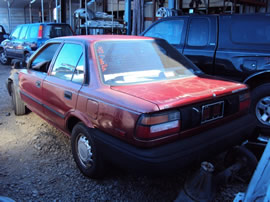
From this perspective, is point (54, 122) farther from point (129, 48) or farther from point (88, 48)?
point (129, 48)

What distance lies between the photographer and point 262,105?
399 centimetres

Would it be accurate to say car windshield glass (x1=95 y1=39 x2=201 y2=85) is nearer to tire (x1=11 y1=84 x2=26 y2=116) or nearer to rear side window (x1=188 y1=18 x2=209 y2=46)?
rear side window (x1=188 y1=18 x2=209 y2=46)

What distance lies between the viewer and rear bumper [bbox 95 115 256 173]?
7.02 feet

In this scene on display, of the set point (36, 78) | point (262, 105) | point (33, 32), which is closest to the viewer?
point (36, 78)

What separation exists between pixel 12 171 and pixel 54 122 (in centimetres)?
76

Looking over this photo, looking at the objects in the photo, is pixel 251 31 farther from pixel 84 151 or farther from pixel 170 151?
pixel 84 151

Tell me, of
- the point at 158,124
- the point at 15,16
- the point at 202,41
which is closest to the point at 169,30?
the point at 202,41

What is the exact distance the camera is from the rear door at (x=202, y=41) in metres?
4.47

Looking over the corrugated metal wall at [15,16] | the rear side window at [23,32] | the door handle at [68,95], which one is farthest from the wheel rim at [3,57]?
the door handle at [68,95]

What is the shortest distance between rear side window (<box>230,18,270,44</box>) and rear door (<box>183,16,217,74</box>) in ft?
1.10

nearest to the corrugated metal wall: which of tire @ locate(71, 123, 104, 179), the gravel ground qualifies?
the gravel ground

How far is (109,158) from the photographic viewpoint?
2.42m

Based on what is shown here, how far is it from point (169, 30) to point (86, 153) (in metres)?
3.29

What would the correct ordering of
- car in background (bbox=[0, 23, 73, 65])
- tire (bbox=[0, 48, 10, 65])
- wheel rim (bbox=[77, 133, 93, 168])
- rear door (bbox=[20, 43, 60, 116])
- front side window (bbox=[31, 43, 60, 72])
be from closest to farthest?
wheel rim (bbox=[77, 133, 93, 168])
rear door (bbox=[20, 43, 60, 116])
front side window (bbox=[31, 43, 60, 72])
car in background (bbox=[0, 23, 73, 65])
tire (bbox=[0, 48, 10, 65])
